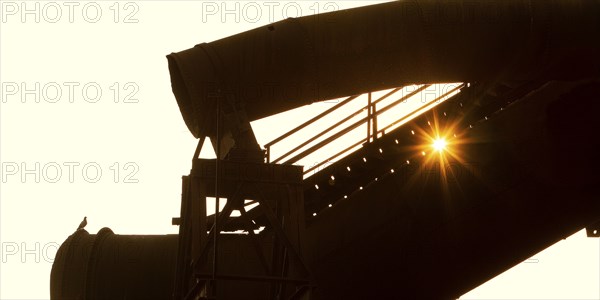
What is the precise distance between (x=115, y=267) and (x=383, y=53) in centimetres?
484

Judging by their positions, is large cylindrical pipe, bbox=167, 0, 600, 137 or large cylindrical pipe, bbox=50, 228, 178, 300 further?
large cylindrical pipe, bbox=50, 228, 178, 300

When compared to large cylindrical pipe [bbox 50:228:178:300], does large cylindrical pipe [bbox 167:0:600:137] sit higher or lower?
higher

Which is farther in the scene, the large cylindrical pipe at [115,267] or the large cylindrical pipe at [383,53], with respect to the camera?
the large cylindrical pipe at [115,267]

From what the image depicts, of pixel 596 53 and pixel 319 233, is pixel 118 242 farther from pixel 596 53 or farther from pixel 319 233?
pixel 596 53

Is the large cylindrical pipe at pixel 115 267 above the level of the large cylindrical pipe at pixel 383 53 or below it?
below

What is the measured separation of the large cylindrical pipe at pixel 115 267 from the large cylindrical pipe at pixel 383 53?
7.57ft

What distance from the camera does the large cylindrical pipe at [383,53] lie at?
14.2 m

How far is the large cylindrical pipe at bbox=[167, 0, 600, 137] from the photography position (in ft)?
46.6

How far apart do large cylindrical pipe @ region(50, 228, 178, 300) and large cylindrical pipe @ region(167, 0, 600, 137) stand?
231 cm

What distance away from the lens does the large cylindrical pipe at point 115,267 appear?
1555 cm

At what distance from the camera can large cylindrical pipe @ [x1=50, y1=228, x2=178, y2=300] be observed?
15547mm

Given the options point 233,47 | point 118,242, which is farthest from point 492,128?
point 118,242

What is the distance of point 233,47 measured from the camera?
14.4 meters

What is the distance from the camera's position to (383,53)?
14719 mm
